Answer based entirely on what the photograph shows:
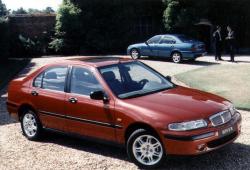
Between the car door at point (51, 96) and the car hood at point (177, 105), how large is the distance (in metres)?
1.53

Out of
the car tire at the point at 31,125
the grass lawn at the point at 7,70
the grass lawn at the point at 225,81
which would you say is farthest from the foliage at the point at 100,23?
the car tire at the point at 31,125

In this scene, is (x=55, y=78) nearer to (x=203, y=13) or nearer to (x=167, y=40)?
(x=167, y=40)

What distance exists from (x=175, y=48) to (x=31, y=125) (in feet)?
48.5

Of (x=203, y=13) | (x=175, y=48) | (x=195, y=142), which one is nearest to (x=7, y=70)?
(x=175, y=48)

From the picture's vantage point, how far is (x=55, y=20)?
31.0m

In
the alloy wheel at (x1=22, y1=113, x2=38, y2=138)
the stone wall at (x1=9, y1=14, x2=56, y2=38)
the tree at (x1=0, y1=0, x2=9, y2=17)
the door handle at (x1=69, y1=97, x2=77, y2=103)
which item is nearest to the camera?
the door handle at (x1=69, y1=97, x2=77, y2=103)

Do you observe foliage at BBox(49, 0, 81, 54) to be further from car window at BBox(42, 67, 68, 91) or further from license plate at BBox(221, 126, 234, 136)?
license plate at BBox(221, 126, 234, 136)

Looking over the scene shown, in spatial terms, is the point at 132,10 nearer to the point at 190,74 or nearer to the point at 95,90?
the point at 190,74

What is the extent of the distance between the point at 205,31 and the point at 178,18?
3.15m

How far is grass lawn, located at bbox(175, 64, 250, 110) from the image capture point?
39.1 feet

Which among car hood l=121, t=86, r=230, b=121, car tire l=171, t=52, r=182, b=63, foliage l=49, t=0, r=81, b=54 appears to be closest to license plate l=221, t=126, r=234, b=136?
car hood l=121, t=86, r=230, b=121

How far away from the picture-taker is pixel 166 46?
22.9m

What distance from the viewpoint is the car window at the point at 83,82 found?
738 cm

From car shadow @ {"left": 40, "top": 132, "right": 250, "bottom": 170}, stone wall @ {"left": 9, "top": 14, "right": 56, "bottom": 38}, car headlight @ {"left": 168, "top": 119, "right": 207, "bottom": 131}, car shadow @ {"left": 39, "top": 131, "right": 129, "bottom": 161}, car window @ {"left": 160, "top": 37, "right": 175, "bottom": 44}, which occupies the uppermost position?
stone wall @ {"left": 9, "top": 14, "right": 56, "bottom": 38}
